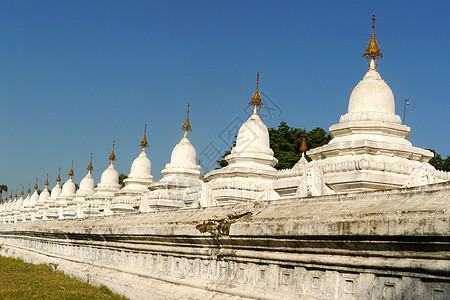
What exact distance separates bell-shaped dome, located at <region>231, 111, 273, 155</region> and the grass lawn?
356 inches

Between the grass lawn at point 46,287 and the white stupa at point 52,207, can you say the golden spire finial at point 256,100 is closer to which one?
the grass lawn at point 46,287

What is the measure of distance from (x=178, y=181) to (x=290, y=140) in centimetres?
2350

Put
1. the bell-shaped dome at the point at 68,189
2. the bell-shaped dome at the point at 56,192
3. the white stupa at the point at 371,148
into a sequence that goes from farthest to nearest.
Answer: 1. the bell-shaped dome at the point at 56,192
2. the bell-shaped dome at the point at 68,189
3. the white stupa at the point at 371,148

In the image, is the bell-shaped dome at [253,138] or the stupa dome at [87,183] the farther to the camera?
the stupa dome at [87,183]

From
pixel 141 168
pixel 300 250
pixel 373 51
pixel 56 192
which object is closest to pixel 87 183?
pixel 56 192

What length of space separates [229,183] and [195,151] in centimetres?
847

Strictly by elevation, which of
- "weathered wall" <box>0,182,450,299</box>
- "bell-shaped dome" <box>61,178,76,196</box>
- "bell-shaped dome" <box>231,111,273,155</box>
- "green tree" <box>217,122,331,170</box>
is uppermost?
"green tree" <box>217,122,331,170</box>

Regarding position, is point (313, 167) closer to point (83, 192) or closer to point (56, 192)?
point (83, 192)

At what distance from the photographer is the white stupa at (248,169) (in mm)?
19516

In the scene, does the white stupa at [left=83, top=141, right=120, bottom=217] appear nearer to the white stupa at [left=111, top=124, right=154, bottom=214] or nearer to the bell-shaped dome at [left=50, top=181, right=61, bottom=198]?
the white stupa at [left=111, top=124, right=154, bottom=214]

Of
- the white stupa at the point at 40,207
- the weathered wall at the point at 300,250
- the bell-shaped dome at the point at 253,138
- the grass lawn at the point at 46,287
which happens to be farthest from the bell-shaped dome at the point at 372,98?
the white stupa at the point at 40,207

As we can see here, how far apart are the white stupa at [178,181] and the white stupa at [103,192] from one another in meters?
9.83

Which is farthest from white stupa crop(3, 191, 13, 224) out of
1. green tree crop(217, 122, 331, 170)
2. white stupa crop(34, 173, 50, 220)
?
green tree crop(217, 122, 331, 170)

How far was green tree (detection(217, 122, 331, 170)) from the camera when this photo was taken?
4481 cm
